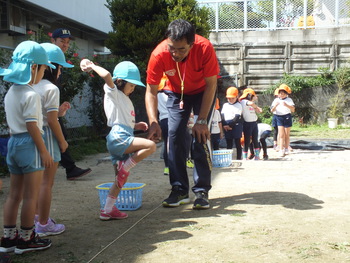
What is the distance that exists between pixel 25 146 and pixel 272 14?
698 inches

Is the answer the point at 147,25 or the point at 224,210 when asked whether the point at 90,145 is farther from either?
the point at 224,210

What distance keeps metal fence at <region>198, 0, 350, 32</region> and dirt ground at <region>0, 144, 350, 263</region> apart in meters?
14.1

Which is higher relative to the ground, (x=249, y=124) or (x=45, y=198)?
(x=249, y=124)

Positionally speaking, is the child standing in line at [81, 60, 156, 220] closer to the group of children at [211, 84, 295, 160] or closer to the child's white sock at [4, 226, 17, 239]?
the child's white sock at [4, 226, 17, 239]

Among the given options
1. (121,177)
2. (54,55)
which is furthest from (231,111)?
(54,55)

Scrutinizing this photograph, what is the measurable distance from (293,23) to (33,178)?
708 inches

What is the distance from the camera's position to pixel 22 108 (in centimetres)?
326

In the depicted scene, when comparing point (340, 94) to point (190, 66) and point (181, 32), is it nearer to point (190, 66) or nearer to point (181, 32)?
point (190, 66)

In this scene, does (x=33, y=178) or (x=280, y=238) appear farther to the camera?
(x=280, y=238)

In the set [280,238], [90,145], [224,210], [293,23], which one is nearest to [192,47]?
[224,210]

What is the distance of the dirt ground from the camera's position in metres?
3.27

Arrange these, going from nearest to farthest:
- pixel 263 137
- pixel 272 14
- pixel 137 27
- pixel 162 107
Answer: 1. pixel 162 107
2. pixel 263 137
3. pixel 137 27
4. pixel 272 14

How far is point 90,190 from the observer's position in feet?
19.3

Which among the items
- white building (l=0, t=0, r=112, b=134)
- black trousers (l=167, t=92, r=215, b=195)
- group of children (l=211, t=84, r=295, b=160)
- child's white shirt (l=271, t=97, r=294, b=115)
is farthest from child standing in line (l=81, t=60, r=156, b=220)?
child's white shirt (l=271, t=97, r=294, b=115)
